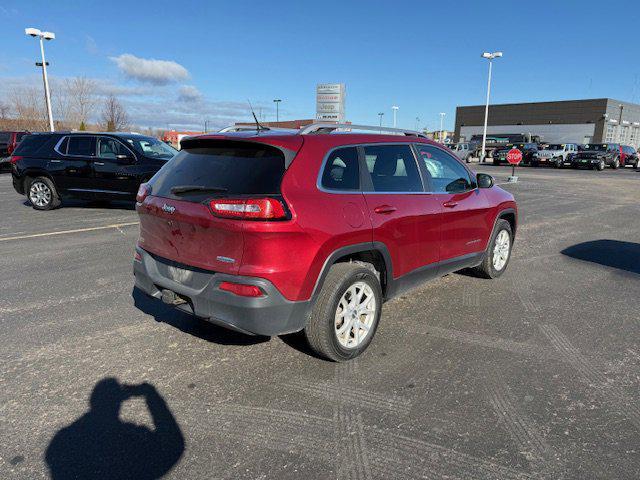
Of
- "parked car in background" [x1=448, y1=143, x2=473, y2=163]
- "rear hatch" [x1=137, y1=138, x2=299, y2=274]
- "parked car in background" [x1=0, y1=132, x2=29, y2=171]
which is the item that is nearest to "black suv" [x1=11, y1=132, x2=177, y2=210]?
"rear hatch" [x1=137, y1=138, x2=299, y2=274]

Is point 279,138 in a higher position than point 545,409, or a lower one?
higher

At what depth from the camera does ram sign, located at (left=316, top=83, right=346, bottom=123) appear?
116 feet

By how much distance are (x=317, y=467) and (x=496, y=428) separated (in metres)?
1.11

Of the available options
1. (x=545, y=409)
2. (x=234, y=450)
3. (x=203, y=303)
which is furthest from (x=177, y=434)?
(x=545, y=409)

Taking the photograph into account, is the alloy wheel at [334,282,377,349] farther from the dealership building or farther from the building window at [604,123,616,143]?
the building window at [604,123,616,143]

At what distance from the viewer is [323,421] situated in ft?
8.88

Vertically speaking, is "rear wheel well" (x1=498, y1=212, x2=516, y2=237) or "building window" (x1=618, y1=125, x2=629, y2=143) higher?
"building window" (x1=618, y1=125, x2=629, y2=143)

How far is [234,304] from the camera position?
9.48 feet

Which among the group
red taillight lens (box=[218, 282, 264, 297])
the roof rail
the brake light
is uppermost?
the roof rail

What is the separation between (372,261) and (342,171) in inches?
31.1

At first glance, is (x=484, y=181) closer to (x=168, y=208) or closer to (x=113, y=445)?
(x=168, y=208)

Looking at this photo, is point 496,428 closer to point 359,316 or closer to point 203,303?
point 359,316

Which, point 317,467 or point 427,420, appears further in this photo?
point 427,420

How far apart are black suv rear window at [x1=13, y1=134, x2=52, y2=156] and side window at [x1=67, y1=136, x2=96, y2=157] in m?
0.78
